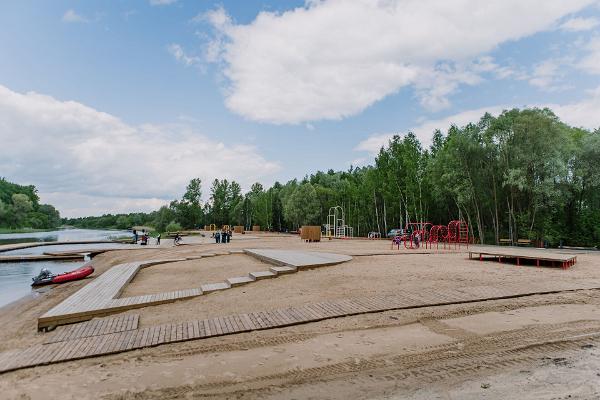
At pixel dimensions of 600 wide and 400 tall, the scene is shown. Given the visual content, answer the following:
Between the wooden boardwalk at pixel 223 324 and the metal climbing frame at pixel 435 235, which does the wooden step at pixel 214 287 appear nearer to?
the wooden boardwalk at pixel 223 324

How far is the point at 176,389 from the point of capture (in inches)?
172

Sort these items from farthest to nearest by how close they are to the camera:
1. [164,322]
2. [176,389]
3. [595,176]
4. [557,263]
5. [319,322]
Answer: [595,176] < [557,263] < [164,322] < [319,322] < [176,389]

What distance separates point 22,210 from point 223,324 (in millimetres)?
121063

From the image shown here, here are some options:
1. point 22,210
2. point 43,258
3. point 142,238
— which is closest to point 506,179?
point 142,238

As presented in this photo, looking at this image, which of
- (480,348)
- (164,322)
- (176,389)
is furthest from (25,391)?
(480,348)

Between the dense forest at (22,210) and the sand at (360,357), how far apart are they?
112644mm

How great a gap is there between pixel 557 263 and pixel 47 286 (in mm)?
19334

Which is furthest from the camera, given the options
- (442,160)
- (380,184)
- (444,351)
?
(380,184)

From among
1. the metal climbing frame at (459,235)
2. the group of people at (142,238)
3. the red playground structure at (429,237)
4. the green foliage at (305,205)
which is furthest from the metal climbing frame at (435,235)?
the green foliage at (305,205)

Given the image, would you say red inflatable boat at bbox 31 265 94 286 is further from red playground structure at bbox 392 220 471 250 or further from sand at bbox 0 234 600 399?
red playground structure at bbox 392 220 471 250

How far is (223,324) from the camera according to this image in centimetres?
675

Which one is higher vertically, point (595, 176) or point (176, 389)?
point (595, 176)

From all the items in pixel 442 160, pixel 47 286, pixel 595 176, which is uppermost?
pixel 442 160

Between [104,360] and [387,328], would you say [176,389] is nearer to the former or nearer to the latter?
[104,360]
